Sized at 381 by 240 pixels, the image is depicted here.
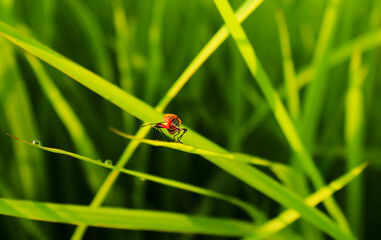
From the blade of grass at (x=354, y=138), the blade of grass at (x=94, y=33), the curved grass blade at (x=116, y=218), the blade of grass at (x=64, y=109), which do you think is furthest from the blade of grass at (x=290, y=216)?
the blade of grass at (x=94, y=33)

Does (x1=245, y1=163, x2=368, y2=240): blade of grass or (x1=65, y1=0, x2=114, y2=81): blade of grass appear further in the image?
(x1=65, y1=0, x2=114, y2=81): blade of grass

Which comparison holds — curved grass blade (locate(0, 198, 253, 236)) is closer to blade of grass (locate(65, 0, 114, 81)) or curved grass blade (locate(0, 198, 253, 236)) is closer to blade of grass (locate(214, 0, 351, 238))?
blade of grass (locate(214, 0, 351, 238))

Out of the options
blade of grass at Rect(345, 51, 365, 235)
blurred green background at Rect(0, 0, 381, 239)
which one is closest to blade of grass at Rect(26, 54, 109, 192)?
blurred green background at Rect(0, 0, 381, 239)

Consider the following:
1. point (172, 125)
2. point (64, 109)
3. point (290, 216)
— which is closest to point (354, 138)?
point (290, 216)

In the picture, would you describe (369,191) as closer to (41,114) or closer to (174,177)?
(174,177)

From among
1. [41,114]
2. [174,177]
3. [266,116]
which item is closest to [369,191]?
[266,116]

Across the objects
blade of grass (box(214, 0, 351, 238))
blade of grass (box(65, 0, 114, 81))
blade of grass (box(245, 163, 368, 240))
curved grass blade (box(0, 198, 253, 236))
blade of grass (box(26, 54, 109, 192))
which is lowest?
curved grass blade (box(0, 198, 253, 236))
